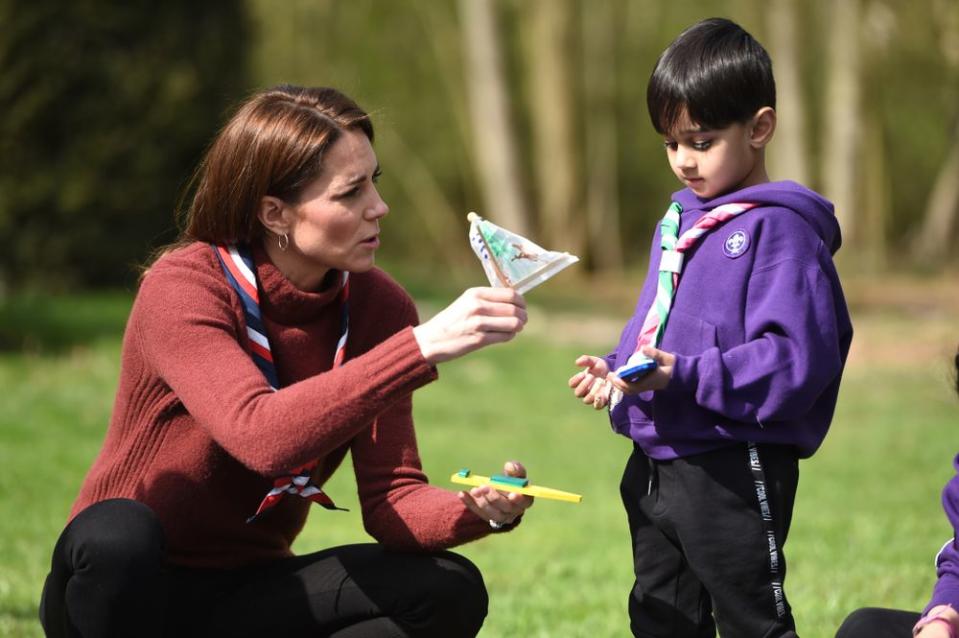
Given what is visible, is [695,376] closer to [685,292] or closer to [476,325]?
[685,292]

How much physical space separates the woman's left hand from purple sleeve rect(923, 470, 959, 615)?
82 centimetres

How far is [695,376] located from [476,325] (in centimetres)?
46

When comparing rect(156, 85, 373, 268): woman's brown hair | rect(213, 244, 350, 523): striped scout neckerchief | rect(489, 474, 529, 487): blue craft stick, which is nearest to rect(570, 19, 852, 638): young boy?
rect(489, 474, 529, 487): blue craft stick

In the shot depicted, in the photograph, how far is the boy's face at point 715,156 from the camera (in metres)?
2.76

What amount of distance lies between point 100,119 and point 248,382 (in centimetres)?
743

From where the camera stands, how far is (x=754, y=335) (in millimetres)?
2676

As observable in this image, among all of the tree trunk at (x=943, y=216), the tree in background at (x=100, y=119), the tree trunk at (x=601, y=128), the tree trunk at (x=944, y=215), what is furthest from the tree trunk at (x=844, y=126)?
the tree in background at (x=100, y=119)

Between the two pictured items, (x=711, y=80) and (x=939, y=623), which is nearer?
(x=939, y=623)

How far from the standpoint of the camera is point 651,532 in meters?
2.90

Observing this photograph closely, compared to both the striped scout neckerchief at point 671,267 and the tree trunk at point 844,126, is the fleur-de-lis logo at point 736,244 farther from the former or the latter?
the tree trunk at point 844,126

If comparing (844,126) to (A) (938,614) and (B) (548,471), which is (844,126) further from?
(A) (938,614)

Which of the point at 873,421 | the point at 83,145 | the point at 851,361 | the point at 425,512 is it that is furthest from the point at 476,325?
the point at 851,361

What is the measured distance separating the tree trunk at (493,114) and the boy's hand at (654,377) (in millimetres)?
15487

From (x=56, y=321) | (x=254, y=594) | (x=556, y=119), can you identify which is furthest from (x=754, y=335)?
(x=556, y=119)
